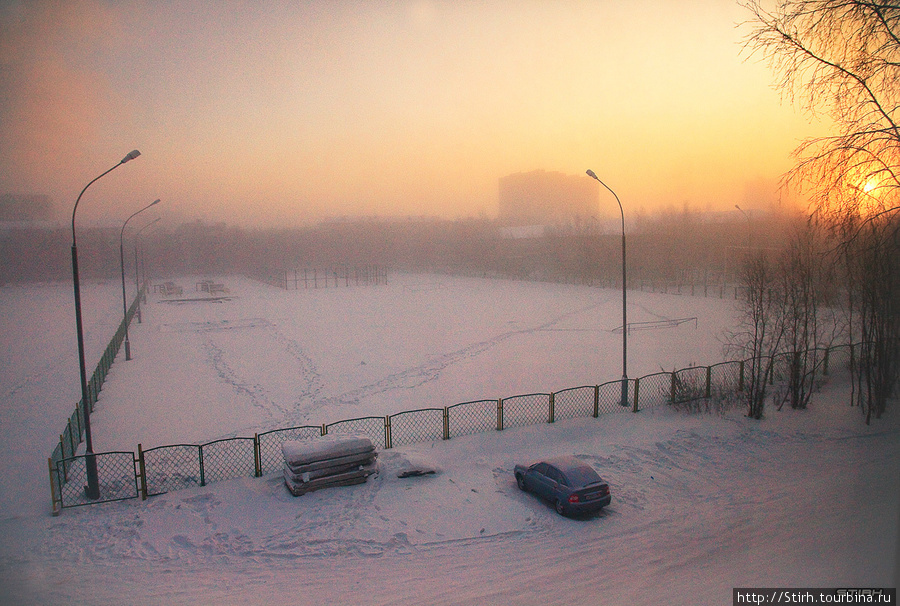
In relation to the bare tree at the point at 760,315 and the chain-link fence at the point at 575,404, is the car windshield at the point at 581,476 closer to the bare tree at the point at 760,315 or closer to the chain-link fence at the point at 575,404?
the chain-link fence at the point at 575,404

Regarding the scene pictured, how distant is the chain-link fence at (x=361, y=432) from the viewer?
9.94 meters

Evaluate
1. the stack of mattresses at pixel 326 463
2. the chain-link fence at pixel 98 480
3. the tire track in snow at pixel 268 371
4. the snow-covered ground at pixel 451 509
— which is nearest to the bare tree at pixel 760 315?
the snow-covered ground at pixel 451 509

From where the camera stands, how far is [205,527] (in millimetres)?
8289

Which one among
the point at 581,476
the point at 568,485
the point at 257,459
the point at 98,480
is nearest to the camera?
the point at 568,485

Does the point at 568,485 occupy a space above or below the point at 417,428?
above

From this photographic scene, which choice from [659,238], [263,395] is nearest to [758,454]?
[263,395]

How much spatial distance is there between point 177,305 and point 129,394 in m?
31.0

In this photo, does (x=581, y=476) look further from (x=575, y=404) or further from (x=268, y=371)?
(x=268, y=371)

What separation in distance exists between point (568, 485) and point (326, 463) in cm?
454

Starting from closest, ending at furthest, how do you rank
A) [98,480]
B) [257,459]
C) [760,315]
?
[98,480], [257,459], [760,315]

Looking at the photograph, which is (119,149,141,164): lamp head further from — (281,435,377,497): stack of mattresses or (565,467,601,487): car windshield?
(565,467,601,487): car windshield

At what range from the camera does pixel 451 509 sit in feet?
28.7

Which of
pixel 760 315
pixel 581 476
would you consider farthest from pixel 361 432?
pixel 760 315

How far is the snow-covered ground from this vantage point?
255 inches
